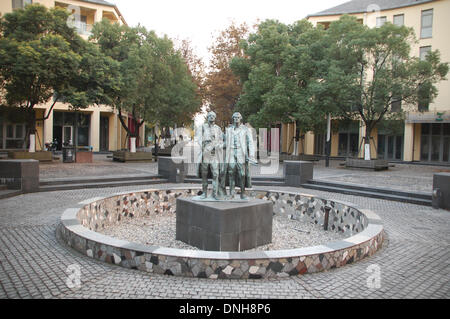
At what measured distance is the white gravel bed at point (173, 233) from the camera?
810 centimetres

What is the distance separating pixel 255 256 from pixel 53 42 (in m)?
18.8

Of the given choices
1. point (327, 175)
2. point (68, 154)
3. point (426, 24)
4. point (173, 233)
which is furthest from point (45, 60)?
point (426, 24)

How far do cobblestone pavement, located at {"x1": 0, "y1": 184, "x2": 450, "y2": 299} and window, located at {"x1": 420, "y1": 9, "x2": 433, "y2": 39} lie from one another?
30181 millimetres

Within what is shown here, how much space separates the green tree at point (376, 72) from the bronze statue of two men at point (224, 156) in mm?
16624

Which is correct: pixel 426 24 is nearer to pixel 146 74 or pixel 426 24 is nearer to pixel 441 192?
pixel 146 74

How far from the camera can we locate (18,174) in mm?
12469

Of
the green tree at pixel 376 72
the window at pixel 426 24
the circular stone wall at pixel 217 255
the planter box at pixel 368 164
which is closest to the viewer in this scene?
the circular stone wall at pixel 217 255

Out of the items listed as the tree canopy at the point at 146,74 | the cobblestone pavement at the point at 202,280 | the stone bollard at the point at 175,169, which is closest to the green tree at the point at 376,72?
the tree canopy at the point at 146,74

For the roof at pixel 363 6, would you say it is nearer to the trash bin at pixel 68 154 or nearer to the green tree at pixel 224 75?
the green tree at pixel 224 75

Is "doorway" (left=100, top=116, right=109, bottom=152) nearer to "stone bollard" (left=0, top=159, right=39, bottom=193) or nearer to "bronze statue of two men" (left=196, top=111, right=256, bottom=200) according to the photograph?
"stone bollard" (left=0, top=159, right=39, bottom=193)

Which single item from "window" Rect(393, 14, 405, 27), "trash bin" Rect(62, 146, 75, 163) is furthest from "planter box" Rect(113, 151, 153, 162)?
"window" Rect(393, 14, 405, 27)

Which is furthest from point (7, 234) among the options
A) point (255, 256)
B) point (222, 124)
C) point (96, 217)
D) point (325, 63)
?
point (222, 124)

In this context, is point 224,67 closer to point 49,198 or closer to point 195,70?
point 195,70

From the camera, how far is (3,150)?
3225cm
